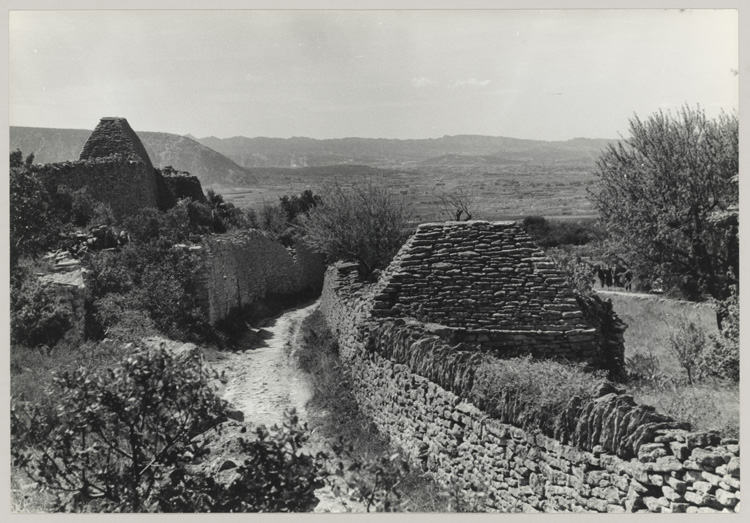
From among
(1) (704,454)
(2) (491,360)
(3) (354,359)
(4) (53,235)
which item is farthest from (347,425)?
(4) (53,235)

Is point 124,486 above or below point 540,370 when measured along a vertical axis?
below

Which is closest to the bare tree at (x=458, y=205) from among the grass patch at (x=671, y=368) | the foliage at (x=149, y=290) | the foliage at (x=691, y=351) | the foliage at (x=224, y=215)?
the grass patch at (x=671, y=368)

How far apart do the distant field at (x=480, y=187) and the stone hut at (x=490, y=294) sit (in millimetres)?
22323

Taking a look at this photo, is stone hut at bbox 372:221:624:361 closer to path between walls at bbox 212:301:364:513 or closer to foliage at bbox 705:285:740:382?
foliage at bbox 705:285:740:382

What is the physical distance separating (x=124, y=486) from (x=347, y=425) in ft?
17.9

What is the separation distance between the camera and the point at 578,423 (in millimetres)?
5898

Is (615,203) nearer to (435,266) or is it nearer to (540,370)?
(435,266)

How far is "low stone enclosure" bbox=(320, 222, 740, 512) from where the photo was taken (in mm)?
5160

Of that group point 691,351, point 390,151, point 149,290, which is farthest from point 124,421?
point 390,151

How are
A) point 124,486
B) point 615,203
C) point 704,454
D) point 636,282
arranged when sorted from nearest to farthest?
1. point 704,454
2. point 124,486
3. point 615,203
4. point 636,282

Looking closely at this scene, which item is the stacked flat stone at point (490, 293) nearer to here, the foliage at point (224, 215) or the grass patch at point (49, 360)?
the grass patch at point (49, 360)

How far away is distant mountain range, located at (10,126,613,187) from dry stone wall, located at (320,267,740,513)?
77.8 feet

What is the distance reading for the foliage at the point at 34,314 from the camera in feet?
36.6

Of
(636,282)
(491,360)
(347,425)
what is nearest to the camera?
(491,360)
